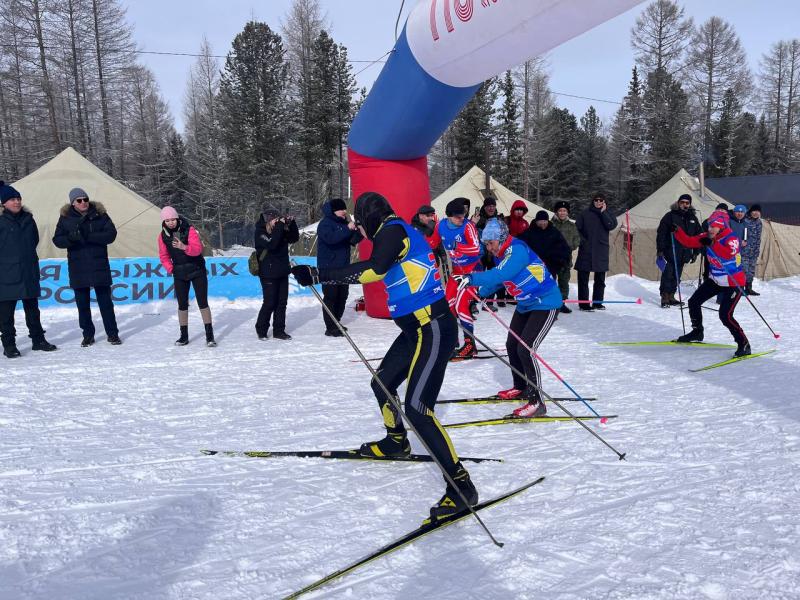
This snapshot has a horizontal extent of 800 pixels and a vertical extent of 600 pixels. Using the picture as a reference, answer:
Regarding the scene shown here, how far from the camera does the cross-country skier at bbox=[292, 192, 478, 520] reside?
2.98 m

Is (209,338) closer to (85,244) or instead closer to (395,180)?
(85,244)

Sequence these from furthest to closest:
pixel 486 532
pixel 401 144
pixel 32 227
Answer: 1. pixel 401 144
2. pixel 32 227
3. pixel 486 532

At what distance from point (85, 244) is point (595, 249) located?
7.49 metres

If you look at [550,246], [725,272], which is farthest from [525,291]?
[550,246]

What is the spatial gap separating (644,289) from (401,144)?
249 inches

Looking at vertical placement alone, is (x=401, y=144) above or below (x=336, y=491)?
above

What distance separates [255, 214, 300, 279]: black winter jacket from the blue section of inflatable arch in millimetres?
1608

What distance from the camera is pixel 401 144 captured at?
296 inches

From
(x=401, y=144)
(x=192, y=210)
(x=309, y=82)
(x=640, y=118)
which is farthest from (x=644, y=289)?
(x=192, y=210)

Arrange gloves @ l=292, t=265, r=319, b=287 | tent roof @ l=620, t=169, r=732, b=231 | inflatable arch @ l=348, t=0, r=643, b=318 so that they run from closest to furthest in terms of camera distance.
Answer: gloves @ l=292, t=265, r=319, b=287, inflatable arch @ l=348, t=0, r=643, b=318, tent roof @ l=620, t=169, r=732, b=231

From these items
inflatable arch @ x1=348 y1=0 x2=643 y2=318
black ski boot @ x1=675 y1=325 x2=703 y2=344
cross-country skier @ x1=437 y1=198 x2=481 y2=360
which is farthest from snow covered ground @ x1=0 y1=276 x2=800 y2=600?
inflatable arch @ x1=348 y1=0 x2=643 y2=318

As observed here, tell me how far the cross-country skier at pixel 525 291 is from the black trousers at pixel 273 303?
11.0 feet

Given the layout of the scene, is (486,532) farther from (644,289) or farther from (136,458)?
(644,289)

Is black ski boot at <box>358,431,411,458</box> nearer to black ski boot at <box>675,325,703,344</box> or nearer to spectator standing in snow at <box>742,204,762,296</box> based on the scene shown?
black ski boot at <box>675,325,703,344</box>
